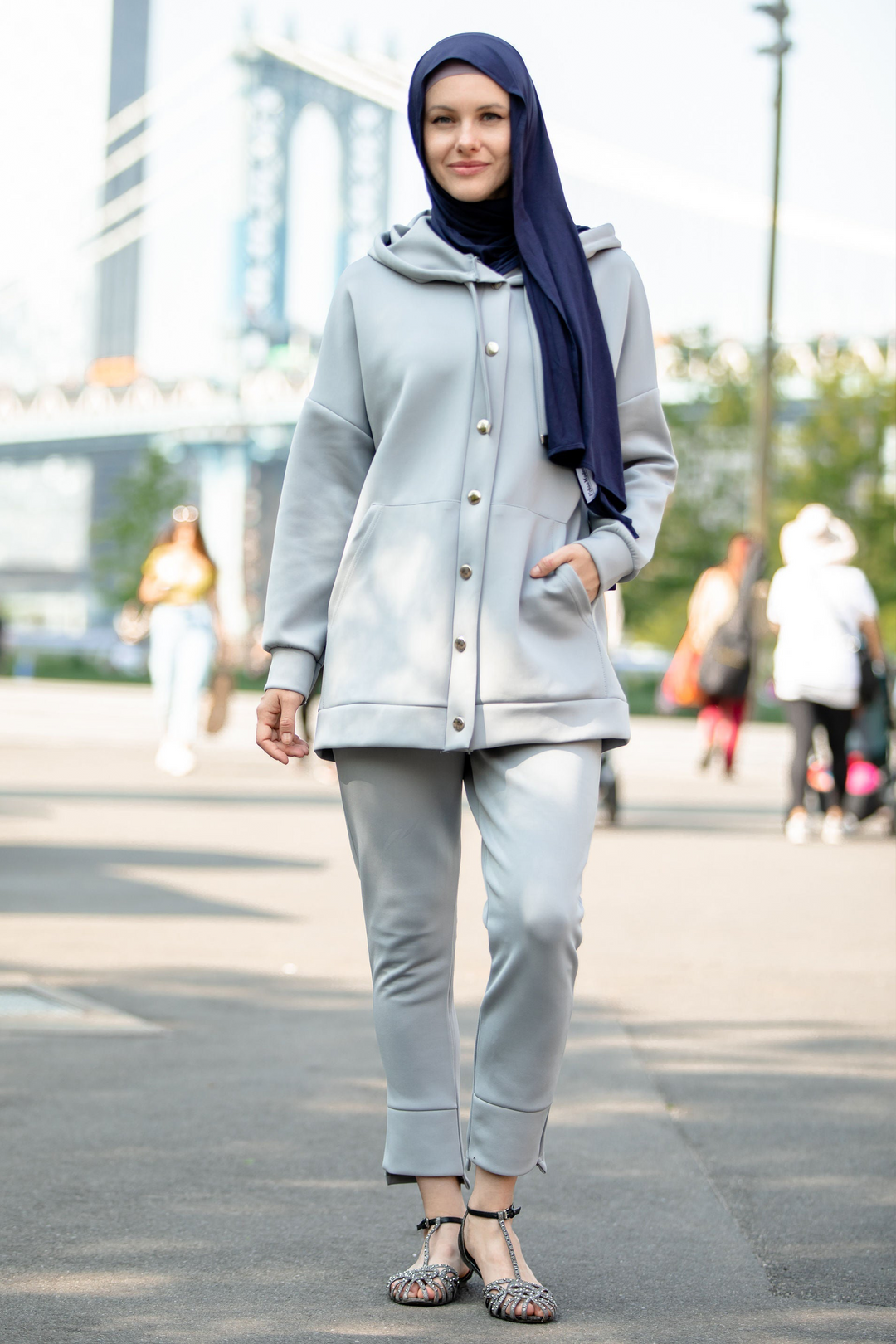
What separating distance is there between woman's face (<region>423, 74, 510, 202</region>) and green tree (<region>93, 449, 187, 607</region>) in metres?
47.1

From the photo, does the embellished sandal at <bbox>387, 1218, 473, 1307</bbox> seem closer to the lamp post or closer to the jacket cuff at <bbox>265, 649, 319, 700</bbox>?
the jacket cuff at <bbox>265, 649, 319, 700</bbox>

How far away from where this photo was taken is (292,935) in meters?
5.31

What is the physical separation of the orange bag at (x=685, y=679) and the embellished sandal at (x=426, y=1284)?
8130mm

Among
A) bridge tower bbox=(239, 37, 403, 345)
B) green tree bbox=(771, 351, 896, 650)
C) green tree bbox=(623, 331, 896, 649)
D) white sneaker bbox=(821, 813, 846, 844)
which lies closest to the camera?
white sneaker bbox=(821, 813, 846, 844)

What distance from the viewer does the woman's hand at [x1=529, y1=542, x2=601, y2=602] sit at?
91.7 inches

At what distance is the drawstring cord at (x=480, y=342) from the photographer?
2357 millimetres

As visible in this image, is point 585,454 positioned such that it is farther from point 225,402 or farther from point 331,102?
point 331,102

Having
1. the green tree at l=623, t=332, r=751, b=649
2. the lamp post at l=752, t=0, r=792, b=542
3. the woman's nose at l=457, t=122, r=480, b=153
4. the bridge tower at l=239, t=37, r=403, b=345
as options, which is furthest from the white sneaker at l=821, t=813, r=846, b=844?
the bridge tower at l=239, t=37, r=403, b=345

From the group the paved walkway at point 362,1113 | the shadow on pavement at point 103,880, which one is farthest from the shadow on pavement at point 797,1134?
the shadow on pavement at point 103,880

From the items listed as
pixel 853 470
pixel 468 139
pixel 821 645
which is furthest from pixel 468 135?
pixel 853 470

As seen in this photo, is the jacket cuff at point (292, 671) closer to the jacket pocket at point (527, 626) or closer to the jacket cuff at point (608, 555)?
the jacket pocket at point (527, 626)

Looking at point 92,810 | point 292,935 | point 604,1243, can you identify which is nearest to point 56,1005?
point 292,935

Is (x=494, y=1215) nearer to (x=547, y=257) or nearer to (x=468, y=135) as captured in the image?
(x=547, y=257)

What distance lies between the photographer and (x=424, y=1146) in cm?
238
